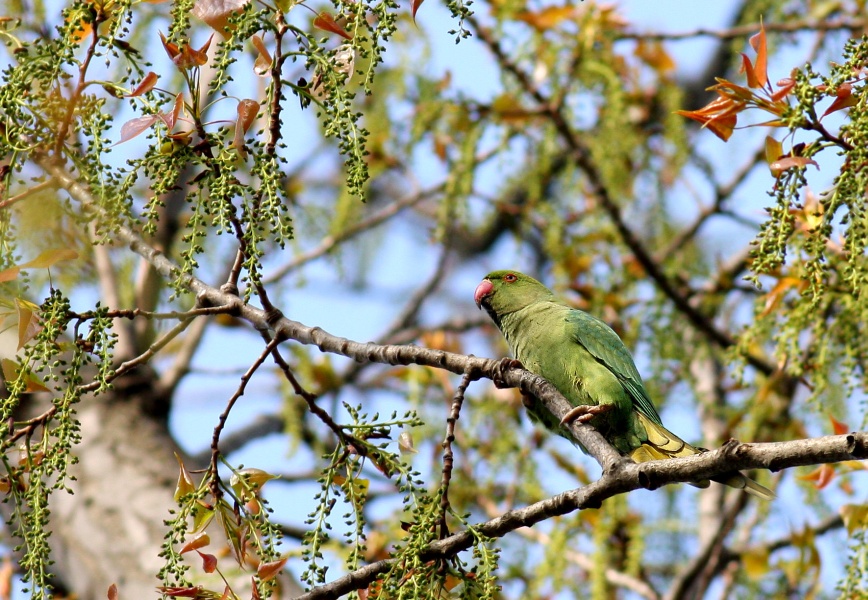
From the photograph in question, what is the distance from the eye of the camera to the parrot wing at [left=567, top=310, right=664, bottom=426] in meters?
3.02

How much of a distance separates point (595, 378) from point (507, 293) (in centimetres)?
73

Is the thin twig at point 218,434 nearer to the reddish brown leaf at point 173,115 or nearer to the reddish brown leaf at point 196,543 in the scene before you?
the reddish brown leaf at point 196,543

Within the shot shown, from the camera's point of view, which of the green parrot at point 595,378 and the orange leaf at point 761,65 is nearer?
the orange leaf at point 761,65

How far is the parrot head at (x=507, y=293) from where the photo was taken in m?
3.58

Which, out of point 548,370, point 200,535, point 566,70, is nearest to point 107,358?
point 200,535

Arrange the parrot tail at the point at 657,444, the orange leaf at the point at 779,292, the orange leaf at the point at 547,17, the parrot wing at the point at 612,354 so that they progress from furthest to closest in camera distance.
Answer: the orange leaf at the point at 547,17
the parrot wing at the point at 612,354
the parrot tail at the point at 657,444
the orange leaf at the point at 779,292

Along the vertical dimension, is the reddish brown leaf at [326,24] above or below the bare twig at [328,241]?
below

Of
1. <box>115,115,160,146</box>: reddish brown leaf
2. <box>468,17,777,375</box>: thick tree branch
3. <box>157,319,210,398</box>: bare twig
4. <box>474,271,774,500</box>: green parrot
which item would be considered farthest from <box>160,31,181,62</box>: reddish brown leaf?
<box>157,319,210,398</box>: bare twig

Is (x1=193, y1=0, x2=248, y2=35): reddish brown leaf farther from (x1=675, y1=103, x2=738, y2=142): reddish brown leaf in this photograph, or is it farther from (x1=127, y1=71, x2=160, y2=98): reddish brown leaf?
(x1=675, y1=103, x2=738, y2=142): reddish brown leaf

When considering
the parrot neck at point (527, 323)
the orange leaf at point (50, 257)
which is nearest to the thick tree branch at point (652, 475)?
the orange leaf at point (50, 257)

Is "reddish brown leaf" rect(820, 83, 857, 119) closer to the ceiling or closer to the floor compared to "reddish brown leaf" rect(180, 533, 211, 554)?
closer to the ceiling

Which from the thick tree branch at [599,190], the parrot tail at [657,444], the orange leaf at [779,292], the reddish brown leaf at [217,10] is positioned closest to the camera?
the reddish brown leaf at [217,10]

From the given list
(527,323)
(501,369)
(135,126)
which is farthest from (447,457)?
(527,323)

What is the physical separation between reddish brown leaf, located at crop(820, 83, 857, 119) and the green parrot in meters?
1.21
